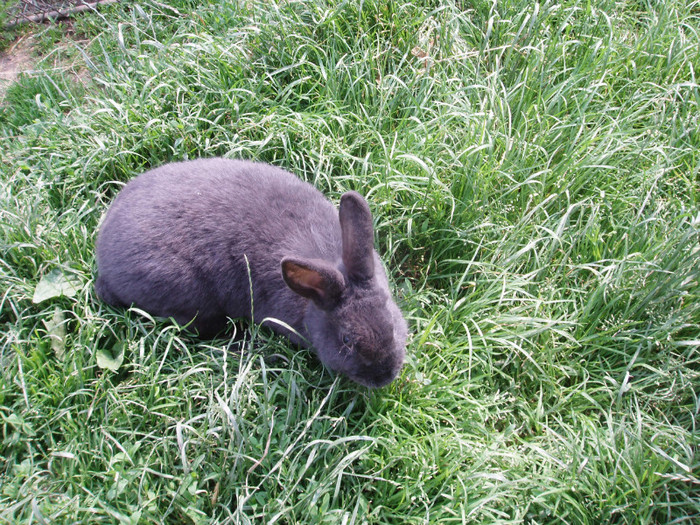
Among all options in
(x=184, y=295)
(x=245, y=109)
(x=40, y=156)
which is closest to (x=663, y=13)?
(x=245, y=109)

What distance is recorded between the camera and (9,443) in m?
2.97

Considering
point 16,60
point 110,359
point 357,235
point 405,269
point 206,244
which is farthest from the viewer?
point 16,60

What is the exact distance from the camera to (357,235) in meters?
2.95

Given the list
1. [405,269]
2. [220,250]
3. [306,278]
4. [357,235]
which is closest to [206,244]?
[220,250]

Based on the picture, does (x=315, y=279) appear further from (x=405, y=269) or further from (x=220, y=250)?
(x=405, y=269)

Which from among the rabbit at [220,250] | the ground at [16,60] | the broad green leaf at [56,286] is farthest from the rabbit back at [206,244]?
the ground at [16,60]

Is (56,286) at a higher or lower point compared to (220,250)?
lower

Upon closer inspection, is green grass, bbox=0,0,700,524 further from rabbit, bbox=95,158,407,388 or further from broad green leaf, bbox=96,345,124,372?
rabbit, bbox=95,158,407,388

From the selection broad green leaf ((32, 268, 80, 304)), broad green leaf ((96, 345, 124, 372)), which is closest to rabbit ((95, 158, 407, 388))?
broad green leaf ((32, 268, 80, 304))

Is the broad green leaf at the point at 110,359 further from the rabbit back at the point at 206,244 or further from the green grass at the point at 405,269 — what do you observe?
the rabbit back at the point at 206,244

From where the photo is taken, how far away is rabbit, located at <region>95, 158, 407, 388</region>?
333 cm

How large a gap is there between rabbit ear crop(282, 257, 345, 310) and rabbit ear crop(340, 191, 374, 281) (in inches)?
4.2

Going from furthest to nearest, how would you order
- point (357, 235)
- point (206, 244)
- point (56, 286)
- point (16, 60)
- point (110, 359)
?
point (16, 60) → point (56, 286) → point (206, 244) → point (110, 359) → point (357, 235)

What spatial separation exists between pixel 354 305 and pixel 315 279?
0.25 meters
